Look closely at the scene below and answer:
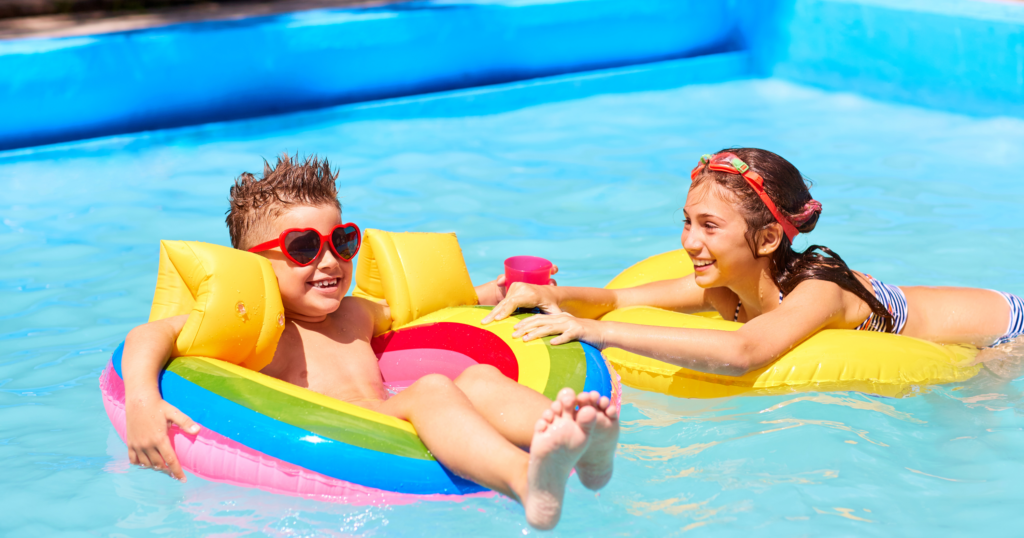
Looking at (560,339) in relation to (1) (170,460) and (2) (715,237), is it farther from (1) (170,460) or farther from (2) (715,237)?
(1) (170,460)

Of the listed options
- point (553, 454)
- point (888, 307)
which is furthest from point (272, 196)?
point (888, 307)

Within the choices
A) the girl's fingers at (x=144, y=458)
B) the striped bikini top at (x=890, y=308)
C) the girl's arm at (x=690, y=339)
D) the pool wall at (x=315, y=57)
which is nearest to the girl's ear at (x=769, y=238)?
the girl's arm at (x=690, y=339)

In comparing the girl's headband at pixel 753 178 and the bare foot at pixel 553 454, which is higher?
the girl's headband at pixel 753 178

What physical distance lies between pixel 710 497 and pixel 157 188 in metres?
4.87

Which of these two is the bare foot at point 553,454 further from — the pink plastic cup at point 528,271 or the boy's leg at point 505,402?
the pink plastic cup at point 528,271

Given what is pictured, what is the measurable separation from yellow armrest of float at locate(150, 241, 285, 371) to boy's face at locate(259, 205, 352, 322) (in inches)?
3.9

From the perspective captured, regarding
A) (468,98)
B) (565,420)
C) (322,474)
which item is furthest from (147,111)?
(565,420)

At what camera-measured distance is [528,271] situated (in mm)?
3465

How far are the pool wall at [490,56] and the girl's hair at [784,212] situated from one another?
5.21 metres

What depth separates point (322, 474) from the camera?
8.34 ft

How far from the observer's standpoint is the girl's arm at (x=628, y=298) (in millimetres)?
3494

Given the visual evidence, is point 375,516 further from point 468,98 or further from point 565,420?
point 468,98

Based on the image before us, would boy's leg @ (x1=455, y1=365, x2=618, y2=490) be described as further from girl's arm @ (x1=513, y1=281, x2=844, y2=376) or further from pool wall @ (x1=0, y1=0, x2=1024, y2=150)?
pool wall @ (x1=0, y1=0, x2=1024, y2=150)

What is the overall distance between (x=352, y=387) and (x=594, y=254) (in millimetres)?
2411
